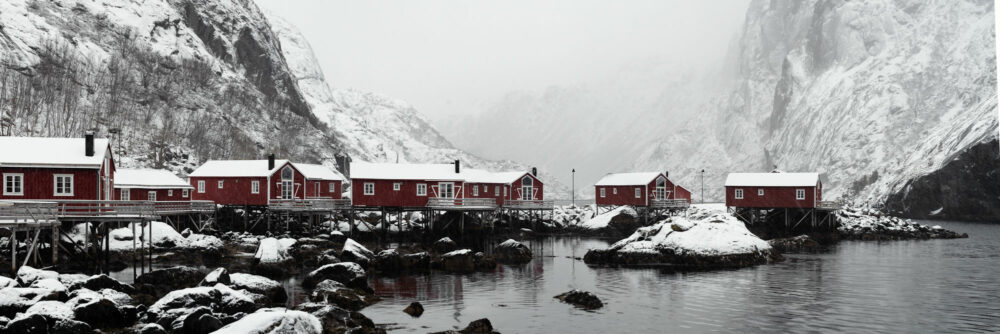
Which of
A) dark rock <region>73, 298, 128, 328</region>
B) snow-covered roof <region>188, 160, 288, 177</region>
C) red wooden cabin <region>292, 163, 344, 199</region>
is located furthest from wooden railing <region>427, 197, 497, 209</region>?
dark rock <region>73, 298, 128, 328</region>

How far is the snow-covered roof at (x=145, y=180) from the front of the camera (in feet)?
198

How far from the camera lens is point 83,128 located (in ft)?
355

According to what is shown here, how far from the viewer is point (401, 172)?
217 feet

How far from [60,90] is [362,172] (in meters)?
76.1

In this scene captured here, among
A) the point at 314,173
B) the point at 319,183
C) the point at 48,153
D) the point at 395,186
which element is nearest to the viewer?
the point at 48,153

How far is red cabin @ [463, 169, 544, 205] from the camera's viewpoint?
247ft

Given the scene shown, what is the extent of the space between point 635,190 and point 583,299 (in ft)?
177

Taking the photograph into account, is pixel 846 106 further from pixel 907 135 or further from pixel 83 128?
pixel 83 128

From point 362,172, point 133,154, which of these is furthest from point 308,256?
point 133,154

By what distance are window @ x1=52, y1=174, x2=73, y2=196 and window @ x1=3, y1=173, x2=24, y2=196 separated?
5.06 feet

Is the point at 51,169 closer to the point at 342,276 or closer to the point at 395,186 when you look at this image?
the point at 342,276

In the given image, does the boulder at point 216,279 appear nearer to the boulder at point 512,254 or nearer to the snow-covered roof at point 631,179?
the boulder at point 512,254

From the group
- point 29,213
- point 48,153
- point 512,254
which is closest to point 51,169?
point 48,153

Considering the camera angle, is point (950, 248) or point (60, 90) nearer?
point (950, 248)
